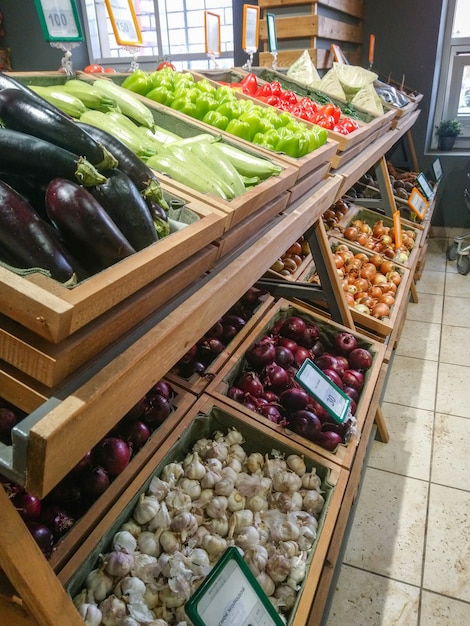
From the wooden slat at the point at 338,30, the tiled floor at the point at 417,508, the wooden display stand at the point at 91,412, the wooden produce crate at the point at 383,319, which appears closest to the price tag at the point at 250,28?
the wooden slat at the point at 338,30

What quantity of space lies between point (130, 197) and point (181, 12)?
7.47m

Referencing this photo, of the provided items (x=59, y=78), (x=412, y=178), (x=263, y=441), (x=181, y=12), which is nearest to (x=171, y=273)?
(x=263, y=441)

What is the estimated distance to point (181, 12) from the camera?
23.5 feet

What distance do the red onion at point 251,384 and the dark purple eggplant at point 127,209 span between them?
95 cm

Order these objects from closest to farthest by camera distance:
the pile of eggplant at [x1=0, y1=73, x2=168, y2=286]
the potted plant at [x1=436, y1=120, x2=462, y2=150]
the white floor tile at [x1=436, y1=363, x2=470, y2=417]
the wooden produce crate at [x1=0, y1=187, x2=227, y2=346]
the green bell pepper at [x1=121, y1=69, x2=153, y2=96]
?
the wooden produce crate at [x1=0, y1=187, x2=227, y2=346]
the pile of eggplant at [x1=0, y1=73, x2=168, y2=286]
the green bell pepper at [x1=121, y1=69, x2=153, y2=96]
the white floor tile at [x1=436, y1=363, x2=470, y2=417]
the potted plant at [x1=436, y1=120, x2=462, y2=150]

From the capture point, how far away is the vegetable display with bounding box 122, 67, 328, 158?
1.82m

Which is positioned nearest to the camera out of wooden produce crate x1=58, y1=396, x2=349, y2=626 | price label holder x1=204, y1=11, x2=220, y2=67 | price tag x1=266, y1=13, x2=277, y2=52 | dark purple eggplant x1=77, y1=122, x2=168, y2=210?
dark purple eggplant x1=77, y1=122, x2=168, y2=210

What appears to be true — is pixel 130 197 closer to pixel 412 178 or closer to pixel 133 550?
pixel 133 550

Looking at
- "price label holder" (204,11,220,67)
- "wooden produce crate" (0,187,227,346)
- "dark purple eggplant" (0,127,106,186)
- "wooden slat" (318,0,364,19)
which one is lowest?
"wooden produce crate" (0,187,227,346)

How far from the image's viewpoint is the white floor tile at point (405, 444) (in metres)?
2.43

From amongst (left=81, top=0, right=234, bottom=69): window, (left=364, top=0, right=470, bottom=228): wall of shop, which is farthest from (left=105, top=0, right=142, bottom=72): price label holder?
(left=81, top=0, right=234, bottom=69): window

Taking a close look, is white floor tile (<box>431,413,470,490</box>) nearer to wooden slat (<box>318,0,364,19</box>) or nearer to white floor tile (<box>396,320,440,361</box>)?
white floor tile (<box>396,320,440,361</box>)

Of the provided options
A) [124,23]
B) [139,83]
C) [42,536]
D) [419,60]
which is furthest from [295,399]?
[419,60]

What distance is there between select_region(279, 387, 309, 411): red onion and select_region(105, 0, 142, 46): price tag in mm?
1658
